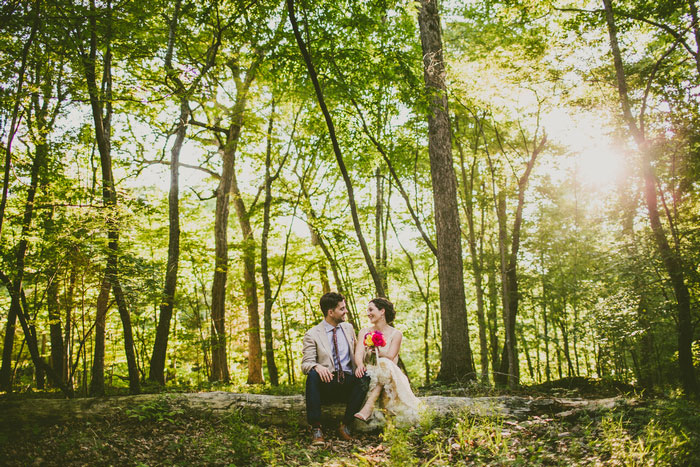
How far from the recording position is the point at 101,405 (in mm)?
4012

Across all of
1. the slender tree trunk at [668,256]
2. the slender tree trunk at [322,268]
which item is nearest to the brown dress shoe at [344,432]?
the slender tree trunk at [322,268]

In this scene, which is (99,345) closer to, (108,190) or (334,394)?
(108,190)

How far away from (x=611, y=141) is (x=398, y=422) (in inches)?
357

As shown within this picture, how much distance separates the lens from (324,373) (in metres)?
3.99

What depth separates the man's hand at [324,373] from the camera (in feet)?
13.1

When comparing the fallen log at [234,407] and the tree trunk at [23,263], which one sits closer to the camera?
the fallen log at [234,407]

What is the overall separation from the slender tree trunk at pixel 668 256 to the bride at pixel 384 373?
20.0 ft

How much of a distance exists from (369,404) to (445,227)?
12.2 ft

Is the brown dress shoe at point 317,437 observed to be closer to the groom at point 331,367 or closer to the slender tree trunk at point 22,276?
the groom at point 331,367

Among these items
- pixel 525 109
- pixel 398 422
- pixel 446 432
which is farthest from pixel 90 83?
pixel 525 109

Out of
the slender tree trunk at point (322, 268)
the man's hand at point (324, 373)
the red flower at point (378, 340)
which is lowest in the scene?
the man's hand at point (324, 373)

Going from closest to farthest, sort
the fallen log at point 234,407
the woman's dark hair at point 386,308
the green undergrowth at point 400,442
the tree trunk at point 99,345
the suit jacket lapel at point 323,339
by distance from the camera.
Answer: the green undergrowth at point 400,442
the fallen log at point 234,407
the suit jacket lapel at point 323,339
the woman's dark hair at point 386,308
the tree trunk at point 99,345

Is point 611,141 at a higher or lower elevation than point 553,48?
lower

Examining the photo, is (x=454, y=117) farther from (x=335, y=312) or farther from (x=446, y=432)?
(x=446, y=432)
